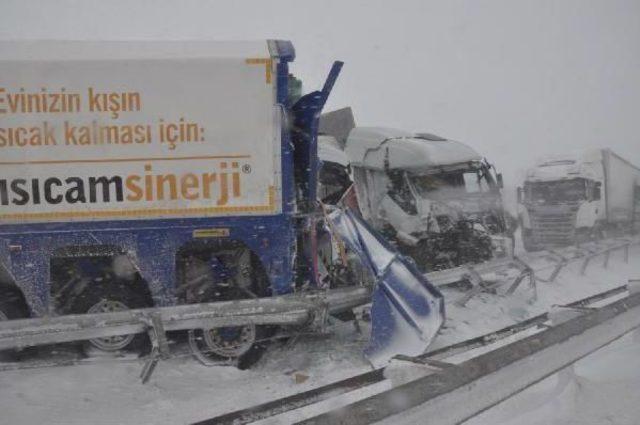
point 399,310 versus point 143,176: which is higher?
point 143,176

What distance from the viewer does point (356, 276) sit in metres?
7.30

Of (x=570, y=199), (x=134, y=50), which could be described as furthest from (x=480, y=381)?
(x=570, y=199)

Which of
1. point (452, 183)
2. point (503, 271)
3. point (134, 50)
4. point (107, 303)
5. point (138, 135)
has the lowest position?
point (503, 271)

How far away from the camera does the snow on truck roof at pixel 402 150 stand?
1091cm

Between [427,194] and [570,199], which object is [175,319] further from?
[570,199]

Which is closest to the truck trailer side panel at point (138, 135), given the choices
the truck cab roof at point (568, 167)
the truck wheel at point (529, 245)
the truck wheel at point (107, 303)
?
the truck wheel at point (107, 303)

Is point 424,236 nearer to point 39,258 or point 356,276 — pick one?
point 356,276

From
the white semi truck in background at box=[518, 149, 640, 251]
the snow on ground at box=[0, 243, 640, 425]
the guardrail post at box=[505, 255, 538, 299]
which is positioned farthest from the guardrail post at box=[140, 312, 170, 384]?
the white semi truck in background at box=[518, 149, 640, 251]

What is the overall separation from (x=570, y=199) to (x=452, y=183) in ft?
24.0

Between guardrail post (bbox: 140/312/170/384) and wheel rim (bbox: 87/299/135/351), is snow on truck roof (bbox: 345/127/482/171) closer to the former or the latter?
wheel rim (bbox: 87/299/135/351)

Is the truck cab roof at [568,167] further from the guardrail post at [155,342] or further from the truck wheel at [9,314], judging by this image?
the truck wheel at [9,314]

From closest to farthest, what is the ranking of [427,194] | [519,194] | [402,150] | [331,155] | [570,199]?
[331,155], [427,194], [402,150], [570,199], [519,194]

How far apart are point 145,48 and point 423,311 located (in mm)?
4051

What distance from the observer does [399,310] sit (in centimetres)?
574
